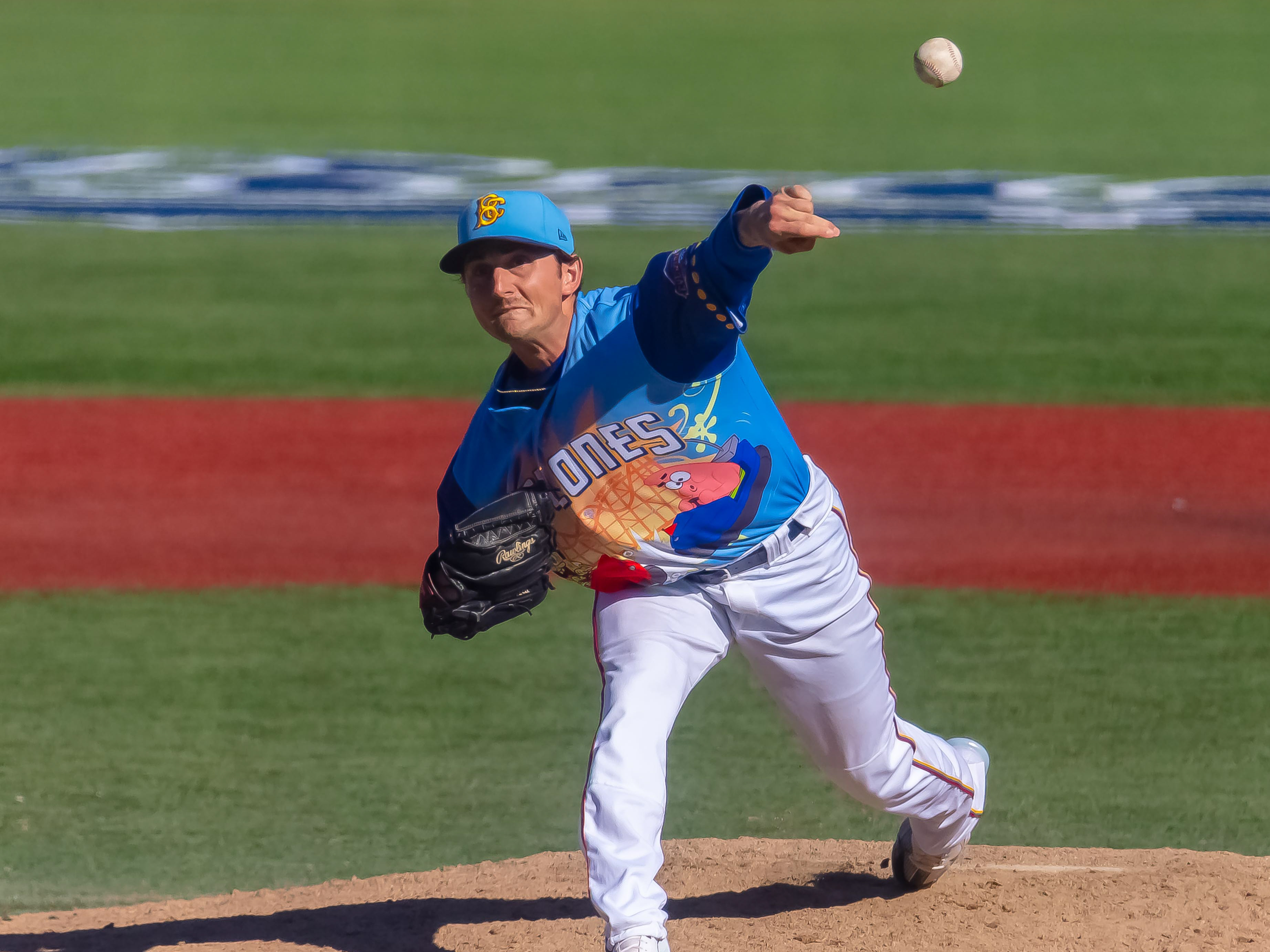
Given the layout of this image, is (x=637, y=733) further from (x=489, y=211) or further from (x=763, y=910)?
(x=489, y=211)

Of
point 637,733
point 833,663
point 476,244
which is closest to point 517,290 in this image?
point 476,244

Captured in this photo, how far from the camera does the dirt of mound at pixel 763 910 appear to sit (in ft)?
12.6

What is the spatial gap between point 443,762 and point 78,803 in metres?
1.17

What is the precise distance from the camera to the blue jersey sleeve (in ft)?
10.7

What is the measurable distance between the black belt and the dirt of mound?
954 millimetres

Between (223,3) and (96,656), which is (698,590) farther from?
(223,3)

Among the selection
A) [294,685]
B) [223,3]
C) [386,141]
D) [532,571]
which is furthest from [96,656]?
[223,3]

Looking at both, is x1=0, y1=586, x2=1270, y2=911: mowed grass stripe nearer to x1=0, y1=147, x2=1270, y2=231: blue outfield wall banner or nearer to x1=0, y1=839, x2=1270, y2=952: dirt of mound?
x1=0, y1=839, x2=1270, y2=952: dirt of mound

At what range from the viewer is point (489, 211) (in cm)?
350

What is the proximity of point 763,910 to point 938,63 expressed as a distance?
2.30 meters

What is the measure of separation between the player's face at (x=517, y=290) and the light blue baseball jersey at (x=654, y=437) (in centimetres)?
9

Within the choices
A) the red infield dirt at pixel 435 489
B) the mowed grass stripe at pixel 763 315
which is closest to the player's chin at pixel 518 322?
the red infield dirt at pixel 435 489

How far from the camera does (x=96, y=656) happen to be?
19.7ft

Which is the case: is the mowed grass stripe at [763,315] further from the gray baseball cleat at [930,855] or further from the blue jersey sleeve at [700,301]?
the blue jersey sleeve at [700,301]
